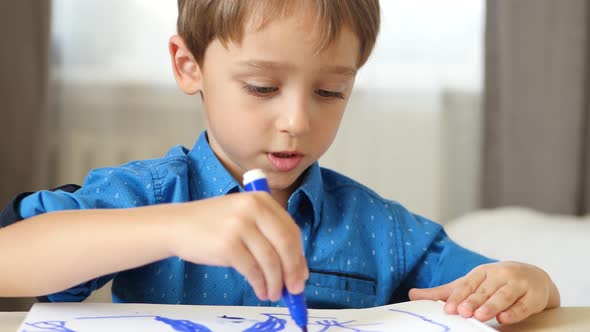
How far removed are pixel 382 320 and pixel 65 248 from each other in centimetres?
29

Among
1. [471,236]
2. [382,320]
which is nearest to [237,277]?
[382,320]

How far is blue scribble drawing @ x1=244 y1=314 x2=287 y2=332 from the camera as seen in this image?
2.21 feet

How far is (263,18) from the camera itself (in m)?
0.82

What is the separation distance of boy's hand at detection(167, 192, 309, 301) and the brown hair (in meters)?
0.25

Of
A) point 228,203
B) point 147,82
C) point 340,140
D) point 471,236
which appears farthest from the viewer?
point 340,140

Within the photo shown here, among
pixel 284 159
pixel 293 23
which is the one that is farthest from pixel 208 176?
pixel 293 23

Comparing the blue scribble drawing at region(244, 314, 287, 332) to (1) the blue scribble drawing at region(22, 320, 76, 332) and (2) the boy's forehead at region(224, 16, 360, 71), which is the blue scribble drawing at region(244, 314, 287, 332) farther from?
(2) the boy's forehead at region(224, 16, 360, 71)

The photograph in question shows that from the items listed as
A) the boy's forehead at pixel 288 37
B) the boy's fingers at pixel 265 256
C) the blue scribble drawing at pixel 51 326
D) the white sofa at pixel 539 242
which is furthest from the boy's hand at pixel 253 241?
the white sofa at pixel 539 242

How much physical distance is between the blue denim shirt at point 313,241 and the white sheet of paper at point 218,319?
75mm

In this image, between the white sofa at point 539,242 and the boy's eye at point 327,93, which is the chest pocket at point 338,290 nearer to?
the boy's eye at point 327,93

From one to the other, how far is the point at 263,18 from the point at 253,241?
0.29 metres

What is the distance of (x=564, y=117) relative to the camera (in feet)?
7.39

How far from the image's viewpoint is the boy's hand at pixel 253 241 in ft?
2.05

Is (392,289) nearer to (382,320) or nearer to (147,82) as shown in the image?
(382,320)
